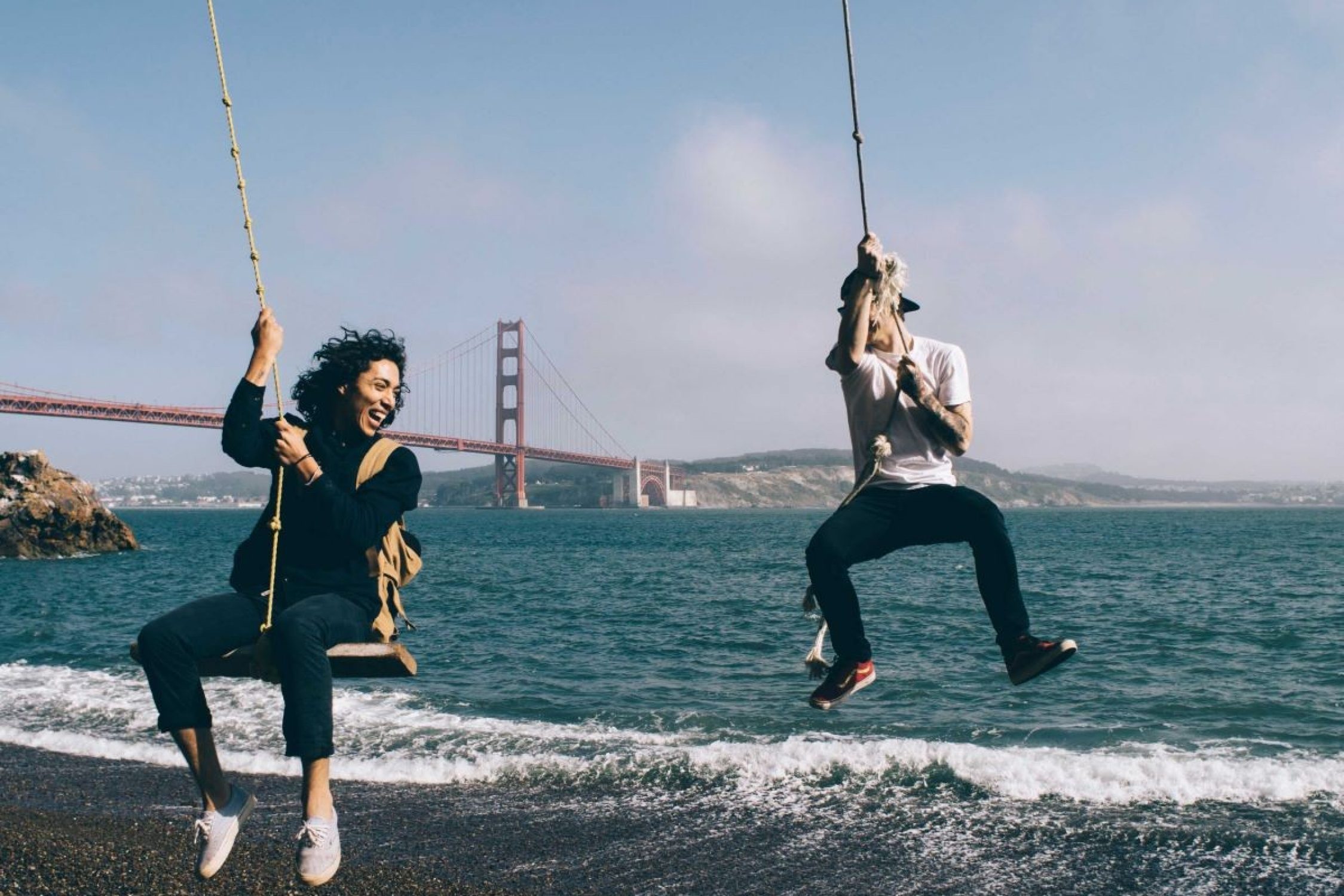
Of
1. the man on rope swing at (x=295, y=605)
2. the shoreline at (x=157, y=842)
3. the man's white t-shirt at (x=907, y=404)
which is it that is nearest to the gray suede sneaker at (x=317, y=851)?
the man on rope swing at (x=295, y=605)

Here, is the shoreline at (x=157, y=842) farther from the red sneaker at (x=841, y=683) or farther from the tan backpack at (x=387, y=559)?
the tan backpack at (x=387, y=559)

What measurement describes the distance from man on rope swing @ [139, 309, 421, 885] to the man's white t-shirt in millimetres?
1879

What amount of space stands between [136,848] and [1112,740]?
12463 millimetres

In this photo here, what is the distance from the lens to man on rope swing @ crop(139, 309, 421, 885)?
3.63 metres

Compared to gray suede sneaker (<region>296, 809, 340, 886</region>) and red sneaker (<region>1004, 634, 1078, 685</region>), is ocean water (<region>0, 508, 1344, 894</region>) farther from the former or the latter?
gray suede sneaker (<region>296, 809, 340, 886</region>)

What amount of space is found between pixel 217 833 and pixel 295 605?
884 mm

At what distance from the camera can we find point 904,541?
4434 millimetres

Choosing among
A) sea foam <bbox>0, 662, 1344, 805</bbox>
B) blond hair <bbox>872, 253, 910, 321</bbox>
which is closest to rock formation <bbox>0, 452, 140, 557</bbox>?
sea foam <bbox>0, 662, 1344, 805</bbox>

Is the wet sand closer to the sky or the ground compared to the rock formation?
closer to the ground

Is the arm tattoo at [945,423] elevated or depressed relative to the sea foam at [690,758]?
elevated

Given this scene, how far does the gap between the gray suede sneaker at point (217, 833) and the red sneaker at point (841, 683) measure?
7.50 feet

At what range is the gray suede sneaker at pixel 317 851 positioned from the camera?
3.55 meters

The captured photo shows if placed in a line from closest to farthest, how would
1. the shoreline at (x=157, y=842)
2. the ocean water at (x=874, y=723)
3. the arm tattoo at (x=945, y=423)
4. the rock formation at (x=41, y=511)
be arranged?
the arm tattoo at (x=945, y=423)
the shoreline at (x=157, y=842)
the ocean water at (x=874, y=723)
the rock formation at (x=41, y=511)

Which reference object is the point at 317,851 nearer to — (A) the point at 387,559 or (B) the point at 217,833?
(B) the point at 217,833
